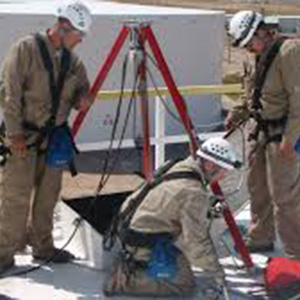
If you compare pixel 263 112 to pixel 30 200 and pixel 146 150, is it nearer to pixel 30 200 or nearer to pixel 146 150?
pixel 146 150

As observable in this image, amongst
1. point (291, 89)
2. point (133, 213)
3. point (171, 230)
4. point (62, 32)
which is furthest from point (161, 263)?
point (62, 32)

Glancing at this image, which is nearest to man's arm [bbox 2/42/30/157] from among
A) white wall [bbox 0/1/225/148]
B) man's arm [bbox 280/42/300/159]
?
man's arm [bbox 280/42/300/159]

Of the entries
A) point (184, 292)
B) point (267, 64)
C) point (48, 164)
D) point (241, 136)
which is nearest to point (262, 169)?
point (241, 136)

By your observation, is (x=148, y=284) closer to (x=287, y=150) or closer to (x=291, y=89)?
(x=287, y=150)

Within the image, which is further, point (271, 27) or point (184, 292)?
point (271, 27)

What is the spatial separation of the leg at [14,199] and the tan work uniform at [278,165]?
1.66 metres

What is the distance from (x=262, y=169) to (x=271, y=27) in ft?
3.47

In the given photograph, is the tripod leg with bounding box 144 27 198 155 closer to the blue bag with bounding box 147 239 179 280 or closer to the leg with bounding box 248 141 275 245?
the leg with bounding box 248 141 275 245

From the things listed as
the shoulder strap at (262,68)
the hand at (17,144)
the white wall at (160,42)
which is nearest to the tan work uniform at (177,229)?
the hand at (17,144)

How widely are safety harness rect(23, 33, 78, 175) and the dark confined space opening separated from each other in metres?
0.66

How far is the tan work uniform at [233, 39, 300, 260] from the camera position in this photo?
532 centimetres

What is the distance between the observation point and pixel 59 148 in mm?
5336

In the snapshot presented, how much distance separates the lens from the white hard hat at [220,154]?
4.75 meters

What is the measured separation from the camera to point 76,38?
5.11m
